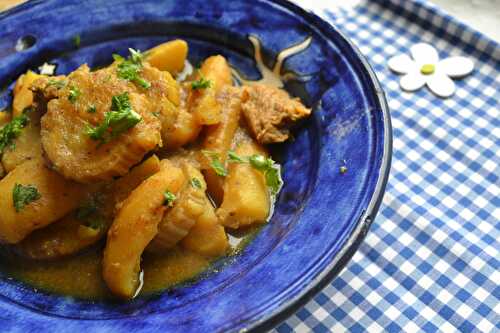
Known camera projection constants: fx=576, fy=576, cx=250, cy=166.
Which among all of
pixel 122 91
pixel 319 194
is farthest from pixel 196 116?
pixel 319 194

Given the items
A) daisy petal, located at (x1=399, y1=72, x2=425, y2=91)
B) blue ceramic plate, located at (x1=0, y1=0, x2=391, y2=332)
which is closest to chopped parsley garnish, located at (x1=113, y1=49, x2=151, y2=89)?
blue ceramic plate, located at (x1=0, y1=0, x2=391, y2=332)

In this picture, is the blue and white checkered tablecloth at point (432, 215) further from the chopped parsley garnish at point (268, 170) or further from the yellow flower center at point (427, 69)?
the chopped parsley garnish at point (268, 170)

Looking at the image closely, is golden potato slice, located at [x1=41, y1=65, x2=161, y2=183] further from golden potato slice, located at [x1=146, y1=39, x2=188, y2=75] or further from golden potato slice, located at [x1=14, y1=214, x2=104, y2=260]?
golden potato slice, located at [x1=146, y1=39, x2=188, y2=75]

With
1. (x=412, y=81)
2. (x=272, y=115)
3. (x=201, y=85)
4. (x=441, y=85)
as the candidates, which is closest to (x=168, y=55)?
(x=201, y=85)

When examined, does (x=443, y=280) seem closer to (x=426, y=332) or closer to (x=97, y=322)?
(x=426, y=332)

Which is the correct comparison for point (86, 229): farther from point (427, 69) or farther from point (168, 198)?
point (427, 69)

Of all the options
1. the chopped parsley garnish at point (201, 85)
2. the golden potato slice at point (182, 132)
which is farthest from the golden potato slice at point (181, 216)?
the chopped parsley garnish at point (201, 85)
